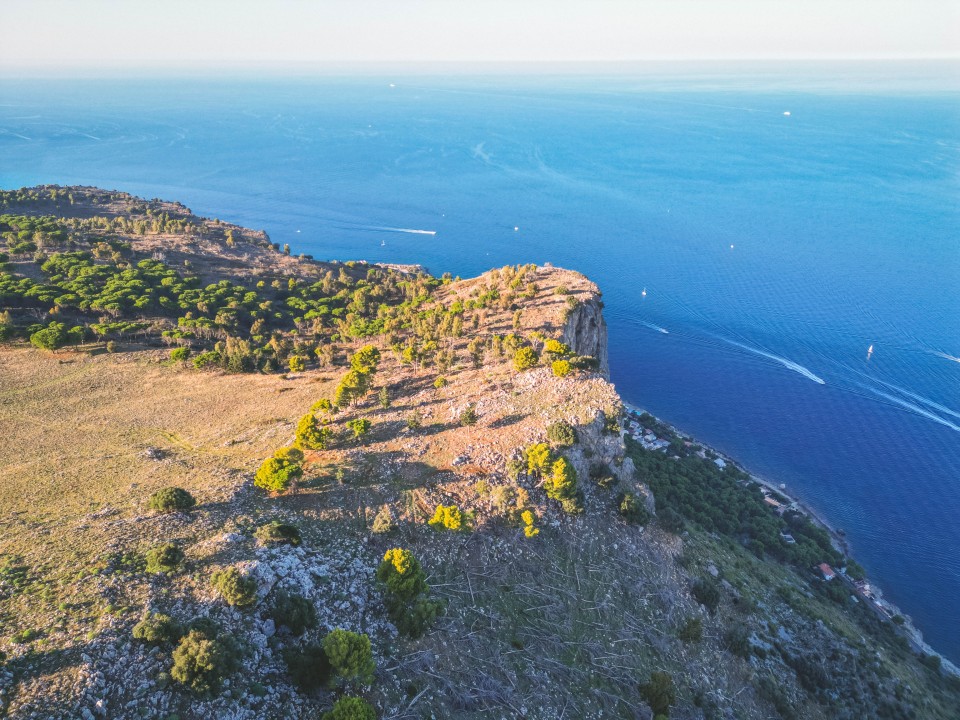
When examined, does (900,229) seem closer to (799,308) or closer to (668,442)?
(799,308)

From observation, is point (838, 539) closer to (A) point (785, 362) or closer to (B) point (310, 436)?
(A) point (785, 362)

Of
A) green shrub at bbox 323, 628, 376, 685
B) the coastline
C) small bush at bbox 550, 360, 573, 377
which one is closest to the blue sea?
the coastline

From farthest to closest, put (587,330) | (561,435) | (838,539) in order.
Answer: (838,539), (587,330), (561,435)

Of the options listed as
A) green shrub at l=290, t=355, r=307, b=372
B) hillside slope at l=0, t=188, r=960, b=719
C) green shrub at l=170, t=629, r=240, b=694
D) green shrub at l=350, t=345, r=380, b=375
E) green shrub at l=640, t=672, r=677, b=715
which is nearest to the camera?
green shrub at l=170, t=629, r=240, b=694

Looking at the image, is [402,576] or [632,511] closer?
[402,576]

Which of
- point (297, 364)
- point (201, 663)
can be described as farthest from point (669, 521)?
point (297, 364)

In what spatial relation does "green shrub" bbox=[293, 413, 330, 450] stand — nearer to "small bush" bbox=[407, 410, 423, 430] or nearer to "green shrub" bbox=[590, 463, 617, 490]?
"small bush" bbox=[407, 410, 423, 430]

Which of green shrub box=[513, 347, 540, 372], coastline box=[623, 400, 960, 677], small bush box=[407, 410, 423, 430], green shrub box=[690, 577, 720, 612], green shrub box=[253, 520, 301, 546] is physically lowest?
coastline box=[623, 400, 960, 677]
